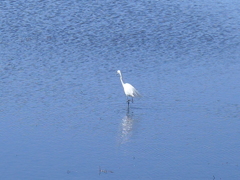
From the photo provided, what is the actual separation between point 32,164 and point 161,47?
568 inches

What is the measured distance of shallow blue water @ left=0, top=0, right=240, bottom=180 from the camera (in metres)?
19.5

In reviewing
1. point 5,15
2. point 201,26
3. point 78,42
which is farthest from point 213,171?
point 5,15

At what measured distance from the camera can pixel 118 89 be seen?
26.4 metres

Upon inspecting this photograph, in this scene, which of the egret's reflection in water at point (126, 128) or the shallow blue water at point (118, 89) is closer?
the shallow blue water at point (118, 89)

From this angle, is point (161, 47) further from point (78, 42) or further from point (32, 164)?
point (32, 164)

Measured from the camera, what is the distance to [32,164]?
757 inches

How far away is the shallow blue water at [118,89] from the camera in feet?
64.1

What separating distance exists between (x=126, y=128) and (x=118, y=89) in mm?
4260

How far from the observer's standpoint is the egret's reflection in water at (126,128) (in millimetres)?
21391

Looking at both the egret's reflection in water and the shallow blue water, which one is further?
the egret's reflection in water

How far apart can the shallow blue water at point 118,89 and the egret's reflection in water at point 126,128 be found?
39mm

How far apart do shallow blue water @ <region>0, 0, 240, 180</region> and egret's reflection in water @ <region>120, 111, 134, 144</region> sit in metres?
0.04

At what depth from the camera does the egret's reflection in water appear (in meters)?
21.4

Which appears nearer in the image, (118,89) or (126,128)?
(126,128)
